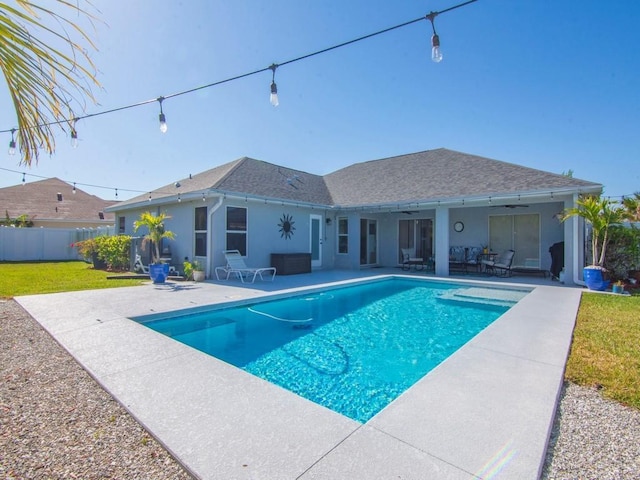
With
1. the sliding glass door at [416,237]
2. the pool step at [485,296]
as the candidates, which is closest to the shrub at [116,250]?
the sliding glass door at [416,237]

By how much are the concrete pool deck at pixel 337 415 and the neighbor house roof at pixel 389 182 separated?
23.8 ft

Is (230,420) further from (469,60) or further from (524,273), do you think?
(524,273)

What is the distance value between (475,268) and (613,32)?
891 cm

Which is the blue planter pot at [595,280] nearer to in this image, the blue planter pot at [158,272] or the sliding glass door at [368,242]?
the sliding glass door at [368,242]

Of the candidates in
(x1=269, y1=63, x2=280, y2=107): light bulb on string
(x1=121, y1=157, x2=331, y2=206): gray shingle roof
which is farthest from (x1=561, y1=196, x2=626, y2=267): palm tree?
(x1=269, y1=63, x2=280, y2=107): light bulb on string

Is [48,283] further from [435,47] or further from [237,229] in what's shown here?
[435,47]

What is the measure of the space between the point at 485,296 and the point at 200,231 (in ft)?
30.6

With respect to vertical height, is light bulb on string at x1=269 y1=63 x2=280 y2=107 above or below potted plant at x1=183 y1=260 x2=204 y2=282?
above

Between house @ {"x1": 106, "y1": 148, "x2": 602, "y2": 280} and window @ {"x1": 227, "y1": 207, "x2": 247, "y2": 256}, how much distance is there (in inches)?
1.4

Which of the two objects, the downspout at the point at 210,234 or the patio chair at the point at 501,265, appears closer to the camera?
the downspout at the point at 210,234

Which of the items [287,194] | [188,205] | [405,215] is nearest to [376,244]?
[405,215]

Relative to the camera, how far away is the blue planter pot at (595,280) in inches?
355

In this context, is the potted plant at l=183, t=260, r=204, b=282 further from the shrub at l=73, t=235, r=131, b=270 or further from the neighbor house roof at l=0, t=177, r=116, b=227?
the neighbor house roof at l=0, t=177, r=116, b=227

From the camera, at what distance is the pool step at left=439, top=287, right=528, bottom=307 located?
866cm
